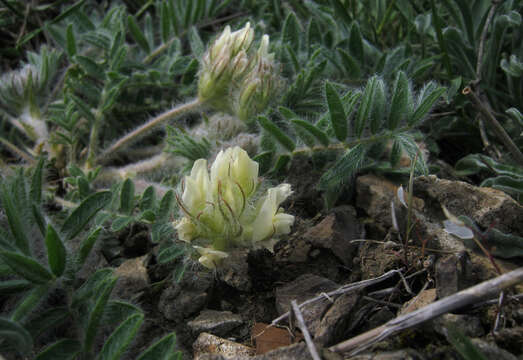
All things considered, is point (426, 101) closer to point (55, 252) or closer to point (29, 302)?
point (55, 252)

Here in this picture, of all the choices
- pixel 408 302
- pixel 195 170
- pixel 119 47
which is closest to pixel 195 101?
pixel 119 47

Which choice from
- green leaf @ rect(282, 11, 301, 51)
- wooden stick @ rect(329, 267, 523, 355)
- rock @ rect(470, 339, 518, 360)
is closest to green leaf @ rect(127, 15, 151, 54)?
green leaf @ rect(282, 11, 301, 51)

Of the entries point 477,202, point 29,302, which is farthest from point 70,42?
point 477,202

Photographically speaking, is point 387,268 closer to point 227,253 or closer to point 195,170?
point 227,253

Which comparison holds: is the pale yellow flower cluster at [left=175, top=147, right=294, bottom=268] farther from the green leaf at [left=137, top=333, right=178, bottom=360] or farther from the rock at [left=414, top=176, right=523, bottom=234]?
the rock at [left=414, top=176, right=523, bottom=234]

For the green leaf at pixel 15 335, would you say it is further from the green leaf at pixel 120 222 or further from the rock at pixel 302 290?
the rock at pixel 302 290

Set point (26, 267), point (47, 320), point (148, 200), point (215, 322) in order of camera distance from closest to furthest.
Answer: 1. point (26, 267)
2. point (47, 320)
3. point (215, 322)
4. point (148, 200)
